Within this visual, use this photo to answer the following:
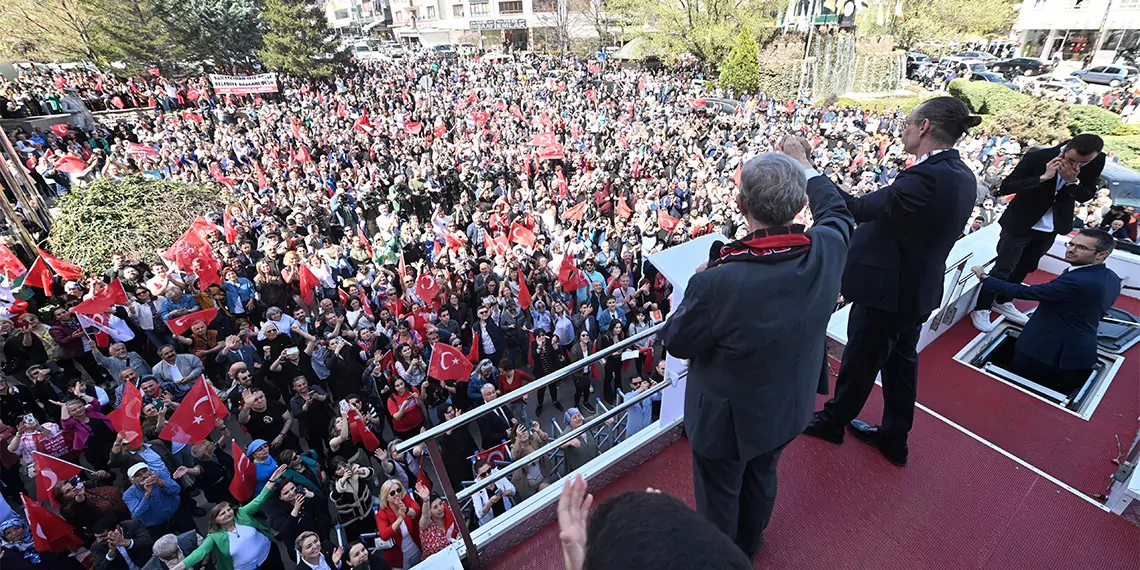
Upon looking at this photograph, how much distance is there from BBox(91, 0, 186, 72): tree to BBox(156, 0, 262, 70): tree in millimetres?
604

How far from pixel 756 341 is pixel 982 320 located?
4.37 metres

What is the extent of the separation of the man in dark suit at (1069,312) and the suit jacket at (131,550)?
6.89 meters

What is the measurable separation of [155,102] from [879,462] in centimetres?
3276

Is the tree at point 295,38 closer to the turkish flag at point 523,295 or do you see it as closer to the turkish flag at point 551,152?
the turkish flag at point 551,152

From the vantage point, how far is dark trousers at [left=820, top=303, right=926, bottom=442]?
2.80 metres

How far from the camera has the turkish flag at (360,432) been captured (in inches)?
237

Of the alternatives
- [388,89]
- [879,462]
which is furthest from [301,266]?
[388,89]

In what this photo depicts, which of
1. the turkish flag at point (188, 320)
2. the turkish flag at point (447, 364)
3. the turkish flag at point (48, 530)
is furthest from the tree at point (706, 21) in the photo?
the turkish flag at point (48, 530)

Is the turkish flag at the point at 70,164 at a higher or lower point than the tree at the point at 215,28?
lower

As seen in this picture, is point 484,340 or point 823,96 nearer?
point 484,340

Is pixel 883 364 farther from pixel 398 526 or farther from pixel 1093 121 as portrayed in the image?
pixel 1093 121

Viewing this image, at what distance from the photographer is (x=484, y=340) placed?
799 centimetres

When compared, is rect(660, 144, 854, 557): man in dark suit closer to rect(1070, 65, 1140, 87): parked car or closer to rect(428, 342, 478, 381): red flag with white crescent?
rect(428, 342, 478, 381): red flag with white crescent

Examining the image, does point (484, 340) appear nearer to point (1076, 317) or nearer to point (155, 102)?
point (1076, 317)
